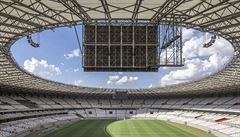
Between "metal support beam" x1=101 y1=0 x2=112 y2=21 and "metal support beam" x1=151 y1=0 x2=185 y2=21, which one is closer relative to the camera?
"metal support beam" x1=151 y1=0 x2=185 y2=21

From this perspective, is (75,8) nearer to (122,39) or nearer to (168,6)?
(122,39)

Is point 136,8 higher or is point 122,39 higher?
point 136,8

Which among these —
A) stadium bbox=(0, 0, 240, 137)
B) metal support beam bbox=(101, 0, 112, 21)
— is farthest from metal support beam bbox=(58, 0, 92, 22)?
metal support beam bbox=(101, 0, 112, 21)

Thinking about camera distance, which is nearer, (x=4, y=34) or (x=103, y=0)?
(x=103, y=0)

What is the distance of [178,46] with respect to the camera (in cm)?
2566

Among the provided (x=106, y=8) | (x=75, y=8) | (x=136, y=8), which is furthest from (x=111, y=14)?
(x=75, y=8)

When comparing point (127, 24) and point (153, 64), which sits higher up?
point (127, 24)

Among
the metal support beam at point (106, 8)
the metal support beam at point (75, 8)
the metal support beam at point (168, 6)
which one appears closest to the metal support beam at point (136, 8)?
the metal support beam at point (168, 6)

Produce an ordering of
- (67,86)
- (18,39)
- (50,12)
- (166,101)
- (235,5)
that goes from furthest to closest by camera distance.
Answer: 1. (166,101)
2. (67,86)
3. (18,39)
4. (50,12)
5. (235,5)

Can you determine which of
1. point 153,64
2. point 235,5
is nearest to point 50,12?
point 153,64

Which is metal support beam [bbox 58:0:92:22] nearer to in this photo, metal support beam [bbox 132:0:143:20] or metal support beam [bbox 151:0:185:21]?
metal support beam [bbox 132:0:143:20]

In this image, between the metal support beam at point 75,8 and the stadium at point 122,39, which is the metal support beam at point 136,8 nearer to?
the stadium at point 122,39

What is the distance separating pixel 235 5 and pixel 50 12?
56.8 feet

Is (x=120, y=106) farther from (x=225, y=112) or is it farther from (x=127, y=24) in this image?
(x=127, y=24)
